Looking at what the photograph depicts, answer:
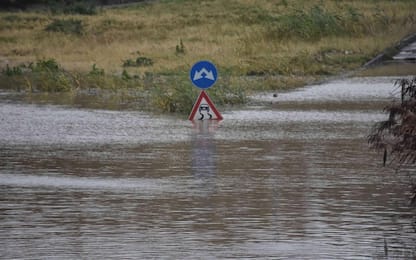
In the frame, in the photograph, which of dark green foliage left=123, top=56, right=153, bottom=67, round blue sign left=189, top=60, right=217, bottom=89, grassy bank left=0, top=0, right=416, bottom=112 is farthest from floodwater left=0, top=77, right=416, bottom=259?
dark green foliage left=123, top=56, right=153, bottom=67

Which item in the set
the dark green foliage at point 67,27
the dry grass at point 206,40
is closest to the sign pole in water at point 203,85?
the dry grass at point 206,40

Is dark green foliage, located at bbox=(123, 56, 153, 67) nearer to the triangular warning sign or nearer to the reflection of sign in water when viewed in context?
the triangular warning sign

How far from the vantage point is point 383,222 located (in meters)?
11.4

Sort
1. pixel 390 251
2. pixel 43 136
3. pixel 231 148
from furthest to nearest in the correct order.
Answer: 1. pixel 43 136
2. pixel 231 148
3. pixel 390 251

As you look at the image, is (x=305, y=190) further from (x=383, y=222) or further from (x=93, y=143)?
(x=93, y=143)

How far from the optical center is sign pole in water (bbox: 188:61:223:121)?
21.4 metres

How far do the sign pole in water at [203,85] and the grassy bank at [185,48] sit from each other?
5.60 ft

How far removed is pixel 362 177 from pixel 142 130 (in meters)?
6.58

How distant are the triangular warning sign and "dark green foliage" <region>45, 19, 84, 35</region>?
105 feet

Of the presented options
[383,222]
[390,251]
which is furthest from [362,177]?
[390,251]

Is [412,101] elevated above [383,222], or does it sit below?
above

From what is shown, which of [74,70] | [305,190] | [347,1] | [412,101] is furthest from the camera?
[347,1]

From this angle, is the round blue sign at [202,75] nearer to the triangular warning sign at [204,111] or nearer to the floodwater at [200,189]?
the triangular warning sign at [204,111]

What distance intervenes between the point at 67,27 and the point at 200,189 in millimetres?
42212
